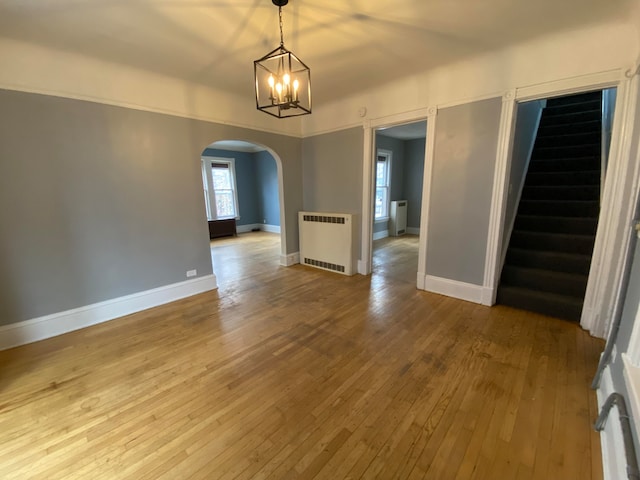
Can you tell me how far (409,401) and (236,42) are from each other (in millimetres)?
3031

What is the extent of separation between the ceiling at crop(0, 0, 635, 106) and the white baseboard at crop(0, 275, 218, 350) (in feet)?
7.73

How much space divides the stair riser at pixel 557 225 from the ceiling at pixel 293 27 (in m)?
1.95

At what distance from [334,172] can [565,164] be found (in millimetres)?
3243

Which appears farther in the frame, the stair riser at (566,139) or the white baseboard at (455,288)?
the stair riser at (566,139)

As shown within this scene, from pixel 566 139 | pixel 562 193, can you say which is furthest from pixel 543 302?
pixel 566 139

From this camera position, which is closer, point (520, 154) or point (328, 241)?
point (520, 154)

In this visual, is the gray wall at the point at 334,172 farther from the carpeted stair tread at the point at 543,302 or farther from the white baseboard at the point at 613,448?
the white baseboard at the point at 613,448

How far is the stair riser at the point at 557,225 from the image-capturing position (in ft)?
9.77

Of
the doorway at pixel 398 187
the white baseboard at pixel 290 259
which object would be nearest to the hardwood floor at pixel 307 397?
the white baseboard at pixel 290 259

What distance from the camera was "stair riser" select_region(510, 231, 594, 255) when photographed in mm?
2867

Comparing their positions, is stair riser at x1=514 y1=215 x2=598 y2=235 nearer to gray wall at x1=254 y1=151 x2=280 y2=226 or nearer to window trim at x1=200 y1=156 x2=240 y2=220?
gray wall at x1=254 y1=151 x2=280 y2=226

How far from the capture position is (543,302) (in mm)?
2678

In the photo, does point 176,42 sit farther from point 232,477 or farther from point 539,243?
point 539,243

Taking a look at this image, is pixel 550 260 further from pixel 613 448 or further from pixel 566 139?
pixel 566 139
